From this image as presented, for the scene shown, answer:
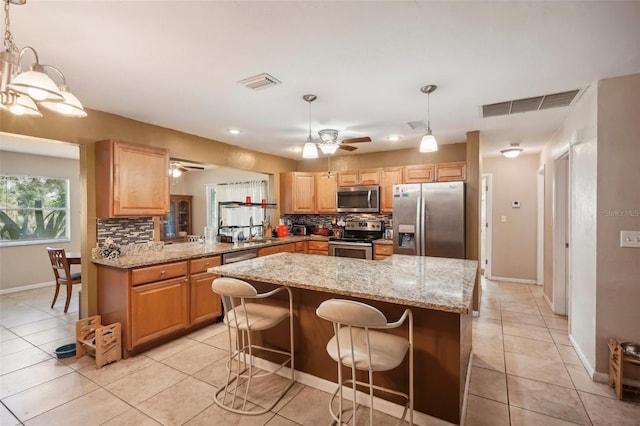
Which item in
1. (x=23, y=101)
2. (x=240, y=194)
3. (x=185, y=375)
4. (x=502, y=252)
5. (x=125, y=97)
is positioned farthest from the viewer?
(x=240, y=194)

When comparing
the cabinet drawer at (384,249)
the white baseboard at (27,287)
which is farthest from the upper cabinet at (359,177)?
the white baseboard at (27,287)

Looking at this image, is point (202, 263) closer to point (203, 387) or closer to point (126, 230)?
point (126, 230)

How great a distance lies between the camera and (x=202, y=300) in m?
3.44

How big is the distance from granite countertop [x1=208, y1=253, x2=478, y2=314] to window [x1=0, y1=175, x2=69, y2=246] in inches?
204

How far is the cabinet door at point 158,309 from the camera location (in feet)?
9.23

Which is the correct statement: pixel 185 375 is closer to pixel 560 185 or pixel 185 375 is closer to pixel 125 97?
pixel 125 97

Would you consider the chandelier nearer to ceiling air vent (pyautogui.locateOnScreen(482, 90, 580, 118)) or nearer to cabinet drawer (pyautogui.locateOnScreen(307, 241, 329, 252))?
ceiling air vent (pyautogui.locateOnScreen(482, 90, 580, 118))

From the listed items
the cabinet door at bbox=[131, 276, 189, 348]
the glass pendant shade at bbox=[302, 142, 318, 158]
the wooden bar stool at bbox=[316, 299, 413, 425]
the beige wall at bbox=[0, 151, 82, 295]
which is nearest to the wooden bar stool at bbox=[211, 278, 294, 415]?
the wooden bar stool at bbox=[316, 299, 413, 425]

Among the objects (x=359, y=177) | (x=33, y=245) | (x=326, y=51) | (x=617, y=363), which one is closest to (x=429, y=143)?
(x=326, y=51)

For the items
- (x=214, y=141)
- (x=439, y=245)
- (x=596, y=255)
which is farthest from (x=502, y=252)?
(x=214, y=141)

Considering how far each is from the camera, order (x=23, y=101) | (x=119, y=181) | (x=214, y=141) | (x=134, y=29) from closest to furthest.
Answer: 1. (x=23, y=101)
2. (x=134, y=29)
3. (x=119, y=181)
4. (x=214, y=141)

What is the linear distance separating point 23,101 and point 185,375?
7.28 feet

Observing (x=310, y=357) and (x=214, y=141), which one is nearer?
(x=310, y=357)

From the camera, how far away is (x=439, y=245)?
156 inches
